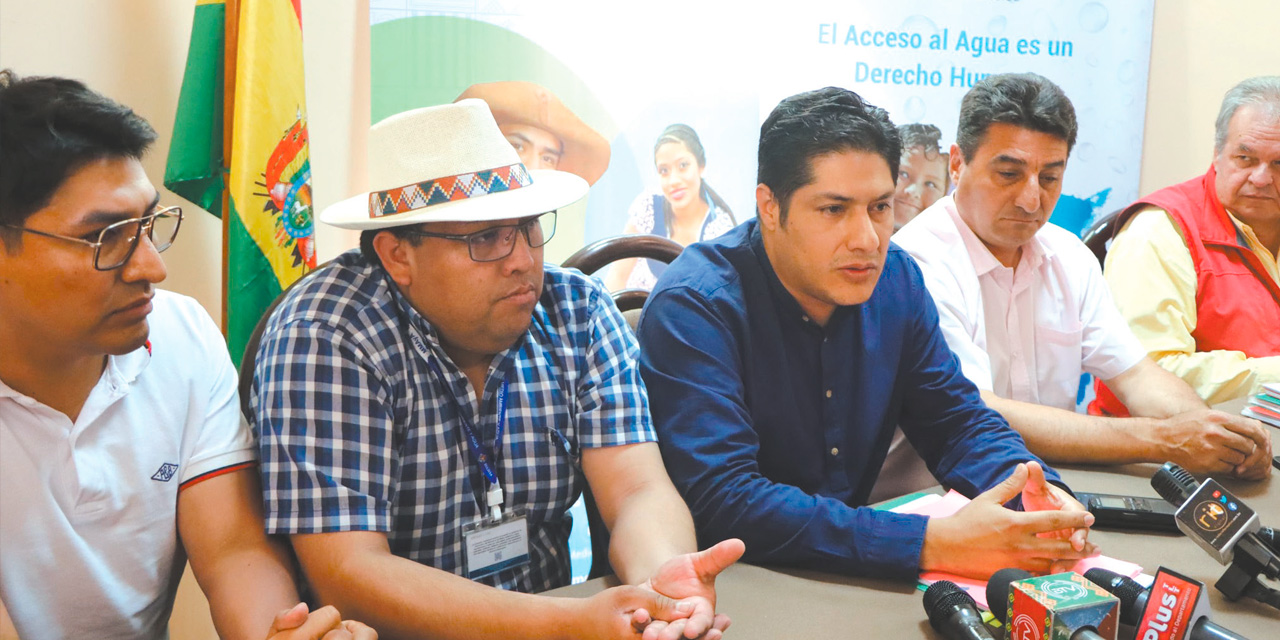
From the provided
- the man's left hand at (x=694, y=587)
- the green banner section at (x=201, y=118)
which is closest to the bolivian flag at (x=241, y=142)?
the green banner section at (x=201, y=118)

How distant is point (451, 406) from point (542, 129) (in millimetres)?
1825

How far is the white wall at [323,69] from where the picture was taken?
1.88 meters

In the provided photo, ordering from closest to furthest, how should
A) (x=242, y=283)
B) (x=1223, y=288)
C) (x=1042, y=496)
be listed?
(x=1042, y=496) → (x=242, y=283) → (x=1223, y=288)

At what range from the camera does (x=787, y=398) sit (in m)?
1.67

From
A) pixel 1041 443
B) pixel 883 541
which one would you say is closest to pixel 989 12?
pixel 1041 443

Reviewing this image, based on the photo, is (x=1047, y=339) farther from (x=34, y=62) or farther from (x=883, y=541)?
(x=34, y=62)

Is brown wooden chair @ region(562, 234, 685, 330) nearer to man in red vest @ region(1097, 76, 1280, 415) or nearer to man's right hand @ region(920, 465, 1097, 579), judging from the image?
man's right hand @ region(920, 465, 1097, 579)

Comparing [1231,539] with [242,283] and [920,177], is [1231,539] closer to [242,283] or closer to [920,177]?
[242,283]

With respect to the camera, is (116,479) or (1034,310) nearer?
(116,479)

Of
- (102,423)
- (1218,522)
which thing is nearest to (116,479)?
(102,423)

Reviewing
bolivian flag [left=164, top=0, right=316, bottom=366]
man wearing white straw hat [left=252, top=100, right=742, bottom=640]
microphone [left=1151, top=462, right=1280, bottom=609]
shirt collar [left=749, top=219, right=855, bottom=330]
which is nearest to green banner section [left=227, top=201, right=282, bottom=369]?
bolivian flag [left=164, top=0, right=316, bottom=366]

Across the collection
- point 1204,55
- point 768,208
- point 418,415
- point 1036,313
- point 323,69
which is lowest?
point 418,415

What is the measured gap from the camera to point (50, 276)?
1.14m

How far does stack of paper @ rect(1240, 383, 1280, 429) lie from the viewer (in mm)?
2008
